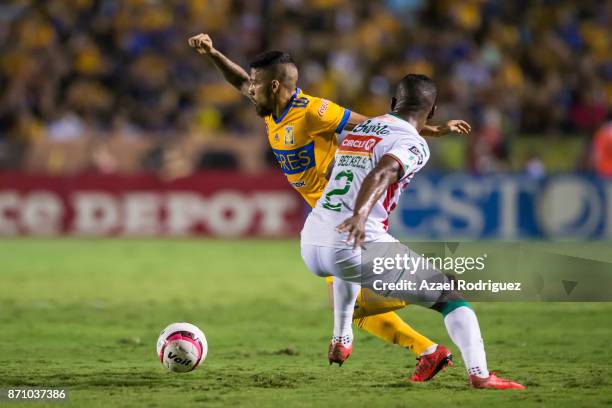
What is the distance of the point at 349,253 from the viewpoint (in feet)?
23.0

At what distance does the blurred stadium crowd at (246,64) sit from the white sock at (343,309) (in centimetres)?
1315

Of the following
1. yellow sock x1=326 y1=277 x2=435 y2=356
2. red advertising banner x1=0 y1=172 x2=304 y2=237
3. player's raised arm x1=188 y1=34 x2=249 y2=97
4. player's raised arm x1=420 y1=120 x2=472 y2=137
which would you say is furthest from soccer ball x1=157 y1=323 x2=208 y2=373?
red advertising banner x1=0 y1=172 x2=304 y2=237

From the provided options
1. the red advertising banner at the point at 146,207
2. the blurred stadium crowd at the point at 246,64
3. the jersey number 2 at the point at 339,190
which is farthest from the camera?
the blurred stadium crowd at the point at 246,64

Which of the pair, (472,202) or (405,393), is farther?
(472,202)

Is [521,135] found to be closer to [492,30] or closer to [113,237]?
[492,30]

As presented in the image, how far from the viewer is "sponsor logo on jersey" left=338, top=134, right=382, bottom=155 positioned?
6.92m

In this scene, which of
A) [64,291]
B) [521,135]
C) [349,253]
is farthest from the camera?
[521,135]

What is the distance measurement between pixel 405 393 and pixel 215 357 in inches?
88.4

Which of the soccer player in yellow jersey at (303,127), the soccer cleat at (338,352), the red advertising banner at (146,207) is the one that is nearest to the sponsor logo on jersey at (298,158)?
the soccer player in yellow jersey at (303,127)

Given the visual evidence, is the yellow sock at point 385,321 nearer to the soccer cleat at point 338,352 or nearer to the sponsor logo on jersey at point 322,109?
the soccer cleat at point 338,352

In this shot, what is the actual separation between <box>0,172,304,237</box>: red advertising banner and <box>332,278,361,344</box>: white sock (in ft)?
42.9

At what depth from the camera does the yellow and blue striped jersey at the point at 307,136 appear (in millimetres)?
8148

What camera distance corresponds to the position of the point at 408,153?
6711 millimetres

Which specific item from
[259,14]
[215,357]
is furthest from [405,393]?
[259,14]
